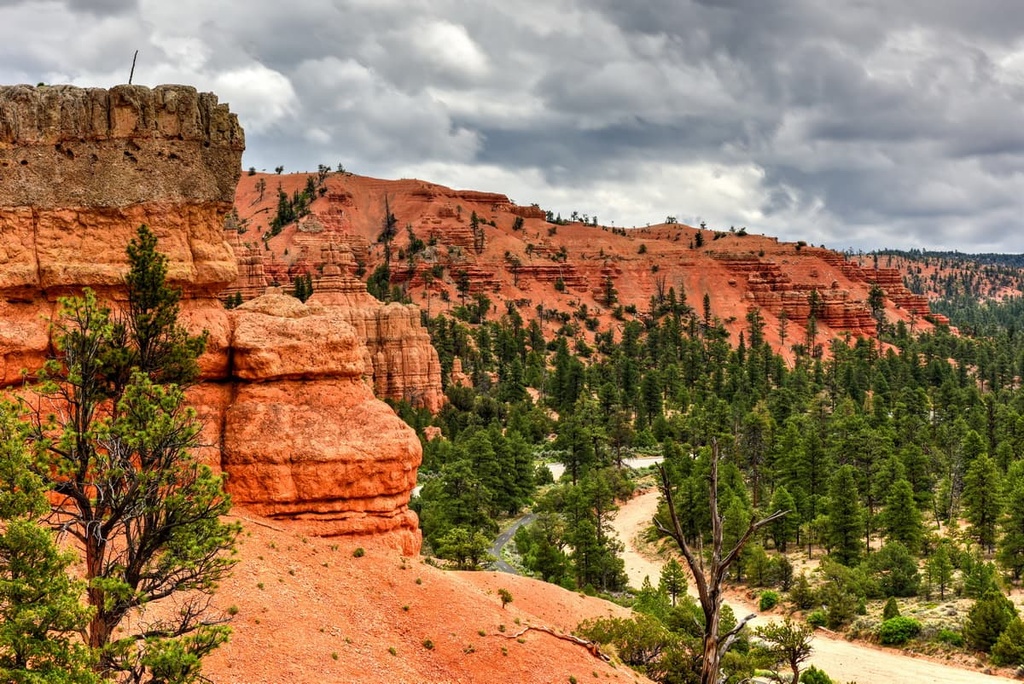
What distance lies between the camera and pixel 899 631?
42531 millimetres

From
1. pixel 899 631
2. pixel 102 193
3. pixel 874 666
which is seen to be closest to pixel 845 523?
pixel 899 631

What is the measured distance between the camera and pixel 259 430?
24141mm

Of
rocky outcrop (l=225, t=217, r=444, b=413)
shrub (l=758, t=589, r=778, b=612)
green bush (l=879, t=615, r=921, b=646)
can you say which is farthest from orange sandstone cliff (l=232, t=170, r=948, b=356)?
green bush (l=879, t=615, r=921, b=646)

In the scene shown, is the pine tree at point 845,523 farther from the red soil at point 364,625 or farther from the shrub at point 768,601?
the red soil at point 364,625

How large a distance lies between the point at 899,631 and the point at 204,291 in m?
38.9

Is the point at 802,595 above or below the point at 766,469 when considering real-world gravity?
below

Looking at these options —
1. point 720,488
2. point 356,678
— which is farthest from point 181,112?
point 720,488

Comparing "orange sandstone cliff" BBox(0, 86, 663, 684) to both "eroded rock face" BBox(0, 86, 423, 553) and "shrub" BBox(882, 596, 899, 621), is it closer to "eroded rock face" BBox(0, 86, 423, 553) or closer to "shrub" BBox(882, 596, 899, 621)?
"eroded rock face" BBox(0, 86, 423, 553)

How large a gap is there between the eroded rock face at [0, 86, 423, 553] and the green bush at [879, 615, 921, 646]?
2973cm

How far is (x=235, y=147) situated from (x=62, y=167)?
4.89 meters

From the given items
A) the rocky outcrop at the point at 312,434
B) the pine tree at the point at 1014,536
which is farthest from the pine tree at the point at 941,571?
the rocky outcrop at the point at 312,434

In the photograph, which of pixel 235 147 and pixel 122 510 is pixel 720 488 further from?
pixel 122 510

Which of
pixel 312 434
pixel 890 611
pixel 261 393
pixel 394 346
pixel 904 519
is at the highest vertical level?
pixel 261 393

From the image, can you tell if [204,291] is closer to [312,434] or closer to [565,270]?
[312,434]
